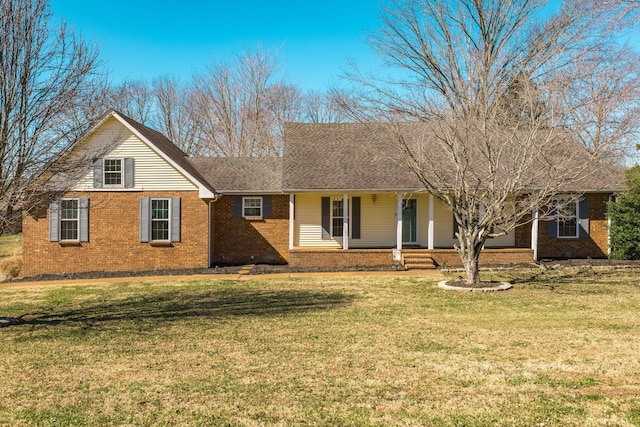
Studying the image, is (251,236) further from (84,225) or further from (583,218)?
(583,218)

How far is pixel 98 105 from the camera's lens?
8.55 meters

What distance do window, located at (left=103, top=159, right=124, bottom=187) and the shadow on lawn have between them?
617 centimetres

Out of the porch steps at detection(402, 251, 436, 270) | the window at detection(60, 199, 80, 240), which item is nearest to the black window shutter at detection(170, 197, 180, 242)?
the window at detection(60, 199, 80, 240)

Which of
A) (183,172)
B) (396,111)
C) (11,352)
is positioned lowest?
(11,352)

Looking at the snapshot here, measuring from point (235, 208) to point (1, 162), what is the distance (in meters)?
11.0

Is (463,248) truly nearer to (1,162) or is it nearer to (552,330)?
(552,330)

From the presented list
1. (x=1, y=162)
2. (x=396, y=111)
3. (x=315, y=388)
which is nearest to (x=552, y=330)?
(x=315, y=388)

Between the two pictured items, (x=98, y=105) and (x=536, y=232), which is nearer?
(x=98, y=105)

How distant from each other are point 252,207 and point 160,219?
3.64 metres

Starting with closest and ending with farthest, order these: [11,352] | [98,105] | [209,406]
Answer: [209,406], [11,352], [98,105]

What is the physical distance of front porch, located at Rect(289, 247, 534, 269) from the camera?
1653cm

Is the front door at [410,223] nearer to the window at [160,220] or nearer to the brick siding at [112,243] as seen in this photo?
the brick siding at [112,243]

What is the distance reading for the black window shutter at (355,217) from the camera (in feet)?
60.7

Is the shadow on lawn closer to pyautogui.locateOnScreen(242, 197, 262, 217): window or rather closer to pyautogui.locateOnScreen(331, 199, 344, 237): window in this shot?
pyautogui.locateOnScreen(242, 197, 262, 217): window
